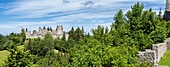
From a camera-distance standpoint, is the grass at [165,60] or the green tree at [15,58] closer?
the grass at [165,60]

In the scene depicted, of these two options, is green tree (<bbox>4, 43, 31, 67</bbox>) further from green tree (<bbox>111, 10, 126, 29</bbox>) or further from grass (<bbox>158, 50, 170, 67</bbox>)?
grass (<bbox>158, 50, 170, 67</bbox>)

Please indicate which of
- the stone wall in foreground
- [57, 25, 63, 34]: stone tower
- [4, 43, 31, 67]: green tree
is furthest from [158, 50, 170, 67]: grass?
[57, 25, 63, 34]: stone tower

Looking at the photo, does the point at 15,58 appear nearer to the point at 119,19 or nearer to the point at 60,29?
the point at 119,19

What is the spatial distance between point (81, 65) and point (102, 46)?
2415 millimetres

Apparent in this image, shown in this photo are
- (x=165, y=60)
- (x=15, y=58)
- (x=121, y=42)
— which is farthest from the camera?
(x=15, y=58)

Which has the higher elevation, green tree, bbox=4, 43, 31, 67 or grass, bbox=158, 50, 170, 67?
grass, bbox=158, 50, 170, 67

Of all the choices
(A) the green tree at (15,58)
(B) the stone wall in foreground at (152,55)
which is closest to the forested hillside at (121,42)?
(A) the green tree at (15,58)

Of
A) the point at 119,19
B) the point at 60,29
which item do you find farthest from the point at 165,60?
the point at 60,29

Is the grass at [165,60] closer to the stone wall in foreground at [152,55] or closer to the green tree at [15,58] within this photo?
the stone wall in foreground at [152,55]

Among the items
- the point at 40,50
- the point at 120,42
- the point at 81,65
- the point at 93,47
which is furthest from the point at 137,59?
the point at 40,50

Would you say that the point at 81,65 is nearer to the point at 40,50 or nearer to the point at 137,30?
the point at 137,30

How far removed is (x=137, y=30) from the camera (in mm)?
14375

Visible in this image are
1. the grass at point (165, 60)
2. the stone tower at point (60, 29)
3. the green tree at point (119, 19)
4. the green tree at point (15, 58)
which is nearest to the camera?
the grass at point (165, 60)

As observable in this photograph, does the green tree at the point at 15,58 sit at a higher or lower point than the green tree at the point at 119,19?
lower
